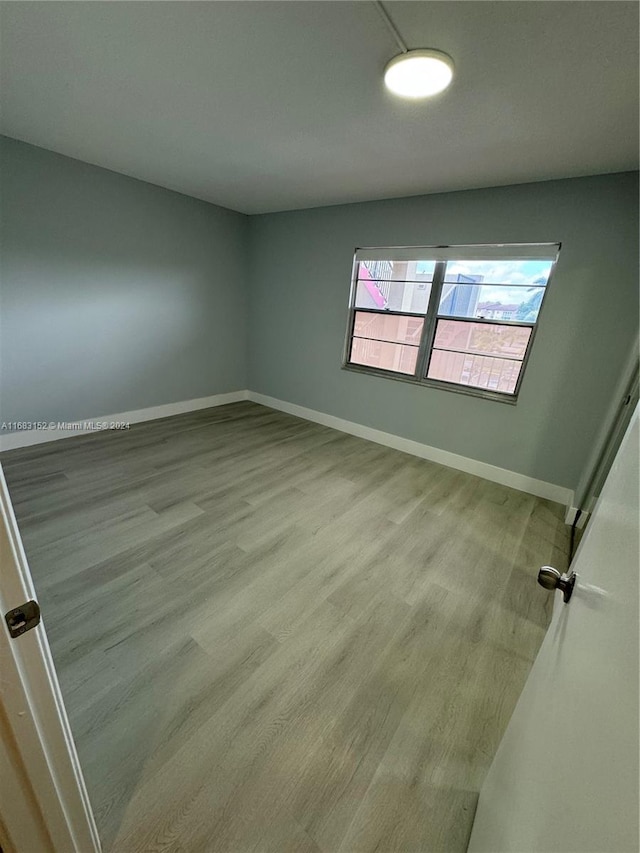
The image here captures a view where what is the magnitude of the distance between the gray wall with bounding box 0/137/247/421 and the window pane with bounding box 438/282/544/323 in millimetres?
2864

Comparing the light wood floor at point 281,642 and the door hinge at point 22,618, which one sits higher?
the door hinge at point 22,618

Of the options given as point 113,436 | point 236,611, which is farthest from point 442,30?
point 113,436

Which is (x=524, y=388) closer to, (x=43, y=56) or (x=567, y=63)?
(x=567, y=63)

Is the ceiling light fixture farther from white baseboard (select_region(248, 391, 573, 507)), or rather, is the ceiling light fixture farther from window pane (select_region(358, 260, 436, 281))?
white baseboard (select_region(248, 391, 573, 507))

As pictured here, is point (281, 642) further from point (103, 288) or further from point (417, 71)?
point (103, 288)

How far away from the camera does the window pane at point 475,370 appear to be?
9.87ft

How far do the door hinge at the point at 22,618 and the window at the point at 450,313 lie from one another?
3.33 m

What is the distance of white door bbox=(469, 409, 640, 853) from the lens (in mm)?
362

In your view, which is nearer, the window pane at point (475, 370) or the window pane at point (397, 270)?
the window pane at point (475, 370)

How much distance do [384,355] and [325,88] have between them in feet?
7.86

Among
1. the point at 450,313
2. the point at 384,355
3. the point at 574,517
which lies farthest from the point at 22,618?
the point at 384,355

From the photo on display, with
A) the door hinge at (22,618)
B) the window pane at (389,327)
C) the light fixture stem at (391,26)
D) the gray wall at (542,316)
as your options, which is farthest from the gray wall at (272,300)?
the door hinge at (22,618)

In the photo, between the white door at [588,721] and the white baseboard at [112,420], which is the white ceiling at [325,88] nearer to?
the white door at [588,721]

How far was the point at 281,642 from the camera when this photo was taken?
1508 millimetres
